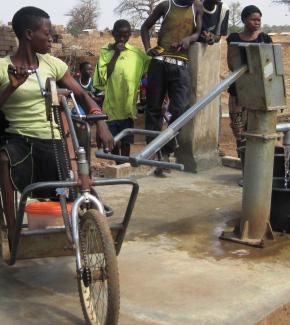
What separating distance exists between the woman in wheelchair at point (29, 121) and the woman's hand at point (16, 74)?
26 centimetres

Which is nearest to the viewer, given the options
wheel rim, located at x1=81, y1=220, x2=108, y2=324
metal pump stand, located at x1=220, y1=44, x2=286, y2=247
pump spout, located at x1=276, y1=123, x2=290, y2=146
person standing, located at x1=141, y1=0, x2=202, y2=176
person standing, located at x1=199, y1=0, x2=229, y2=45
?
wheel rim, located at x1=81, y1=220, x2=108, y2=324

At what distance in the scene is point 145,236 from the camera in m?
4.34

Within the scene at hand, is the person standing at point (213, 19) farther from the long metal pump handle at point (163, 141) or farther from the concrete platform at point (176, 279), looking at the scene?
the long metal pump handle at point (163, 141)

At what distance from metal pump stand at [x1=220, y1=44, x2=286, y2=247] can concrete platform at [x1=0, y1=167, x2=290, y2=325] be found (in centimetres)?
17

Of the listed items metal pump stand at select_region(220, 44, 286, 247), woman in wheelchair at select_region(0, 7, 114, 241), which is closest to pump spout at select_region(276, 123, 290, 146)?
metal pump stand at select_region(220, 44, 286, 247)

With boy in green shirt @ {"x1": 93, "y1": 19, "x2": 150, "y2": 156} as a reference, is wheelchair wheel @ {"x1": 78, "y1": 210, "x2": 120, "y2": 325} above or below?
below

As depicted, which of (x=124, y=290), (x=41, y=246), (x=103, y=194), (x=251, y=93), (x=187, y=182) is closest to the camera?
(x=41, y=246)

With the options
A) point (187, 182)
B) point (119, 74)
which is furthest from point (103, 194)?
point (119, 74)

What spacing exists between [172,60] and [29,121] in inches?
108

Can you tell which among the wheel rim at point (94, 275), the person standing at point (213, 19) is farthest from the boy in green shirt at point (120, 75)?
the wheel rim at point (94, 275)

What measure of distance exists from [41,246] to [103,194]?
2.19m

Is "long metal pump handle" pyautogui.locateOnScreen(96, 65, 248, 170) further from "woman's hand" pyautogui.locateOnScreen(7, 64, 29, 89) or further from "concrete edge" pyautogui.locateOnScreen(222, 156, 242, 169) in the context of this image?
"concrete edge" pyautogui.locateOnScreen(222, 156, 242, 169)

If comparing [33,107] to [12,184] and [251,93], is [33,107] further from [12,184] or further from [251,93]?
[251,93]

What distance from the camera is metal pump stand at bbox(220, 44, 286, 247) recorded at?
3906 millimetres
